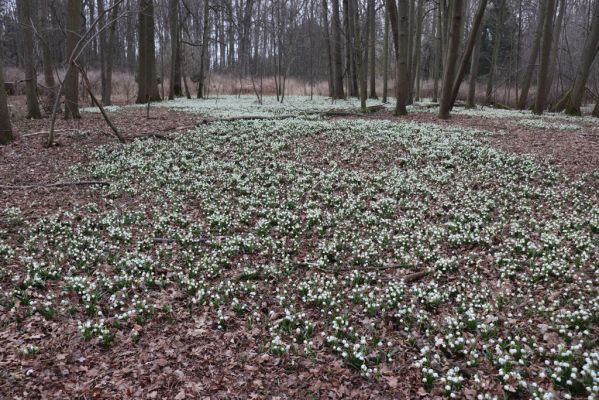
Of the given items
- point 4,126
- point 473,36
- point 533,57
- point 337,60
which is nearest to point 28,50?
point 4,126

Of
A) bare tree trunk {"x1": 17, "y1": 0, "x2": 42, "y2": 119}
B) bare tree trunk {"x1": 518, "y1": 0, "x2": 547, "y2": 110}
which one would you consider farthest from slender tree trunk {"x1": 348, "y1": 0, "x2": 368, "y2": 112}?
bare tree trunk {"x1": 17, "y1": 0, "x2": 42, "y2": 119}

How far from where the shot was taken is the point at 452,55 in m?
19.3

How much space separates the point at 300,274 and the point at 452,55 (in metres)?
16.4

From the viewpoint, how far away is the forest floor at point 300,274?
463 centimetres

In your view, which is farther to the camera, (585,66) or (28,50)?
(585,66)

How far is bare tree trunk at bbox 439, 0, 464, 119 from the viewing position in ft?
Result: 61.7

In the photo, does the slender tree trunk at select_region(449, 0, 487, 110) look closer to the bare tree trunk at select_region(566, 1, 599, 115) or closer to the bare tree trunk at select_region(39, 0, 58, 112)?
the bare tree trunk at select_region(566, 1, 599, 115)

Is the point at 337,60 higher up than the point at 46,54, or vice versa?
the point at 337,60

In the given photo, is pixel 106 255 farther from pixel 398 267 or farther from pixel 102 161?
pixel 102 161

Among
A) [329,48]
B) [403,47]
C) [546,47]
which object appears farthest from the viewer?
[329,48]

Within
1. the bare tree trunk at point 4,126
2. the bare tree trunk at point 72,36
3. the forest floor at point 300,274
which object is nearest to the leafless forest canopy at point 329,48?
the bare tree trunk at point 72,36

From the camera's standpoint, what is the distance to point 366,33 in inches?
1334

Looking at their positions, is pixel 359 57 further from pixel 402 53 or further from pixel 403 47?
pixel 403 47

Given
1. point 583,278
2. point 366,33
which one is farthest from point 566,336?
point 366,33
